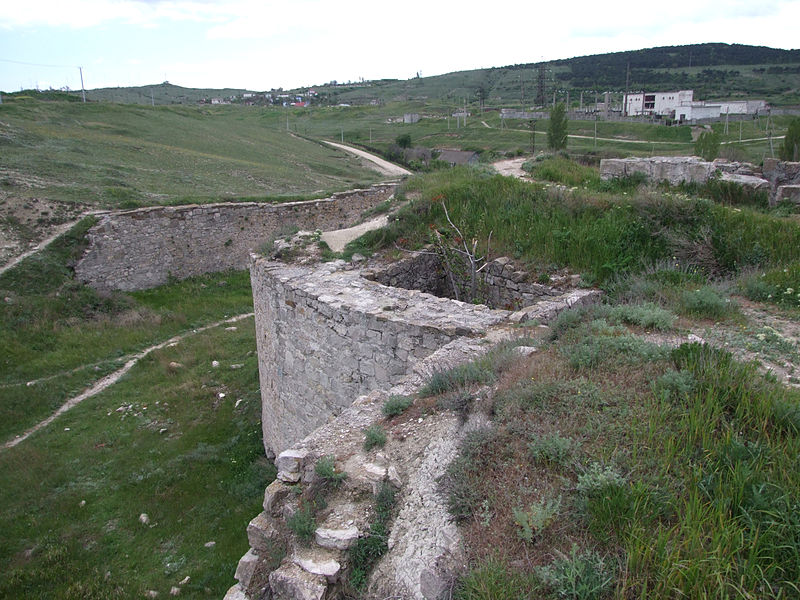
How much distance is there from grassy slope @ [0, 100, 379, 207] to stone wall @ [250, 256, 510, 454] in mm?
12367

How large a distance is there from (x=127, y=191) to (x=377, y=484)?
62.8 ft

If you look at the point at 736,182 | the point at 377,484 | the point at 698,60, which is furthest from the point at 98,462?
the point at 698,60

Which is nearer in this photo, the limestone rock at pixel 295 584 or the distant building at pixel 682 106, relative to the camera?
the limestone rock at pixel 295 584

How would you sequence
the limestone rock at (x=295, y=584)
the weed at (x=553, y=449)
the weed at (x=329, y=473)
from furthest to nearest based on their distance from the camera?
the weed at (x=329, y=473), the weed at (x=553, y=449), the limestone rock at (x=295, y=584)

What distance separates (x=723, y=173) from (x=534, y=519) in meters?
10.5

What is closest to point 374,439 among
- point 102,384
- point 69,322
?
point 102,384

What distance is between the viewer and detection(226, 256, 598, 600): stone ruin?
9.70 feet

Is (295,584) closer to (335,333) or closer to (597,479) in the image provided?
(597,479)

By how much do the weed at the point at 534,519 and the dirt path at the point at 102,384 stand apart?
983cm

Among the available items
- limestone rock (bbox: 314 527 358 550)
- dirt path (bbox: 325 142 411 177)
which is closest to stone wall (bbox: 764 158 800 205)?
limestone rock (bbox: 314 527 358 550)

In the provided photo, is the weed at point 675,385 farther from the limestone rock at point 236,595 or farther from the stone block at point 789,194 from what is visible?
the stone block at point 789,194

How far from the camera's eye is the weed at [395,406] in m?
4.30

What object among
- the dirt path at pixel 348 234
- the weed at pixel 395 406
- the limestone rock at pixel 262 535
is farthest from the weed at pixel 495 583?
the dirt path at pixel 348 234

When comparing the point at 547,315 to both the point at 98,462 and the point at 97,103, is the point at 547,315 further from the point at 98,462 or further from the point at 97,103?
the point at 97,103
